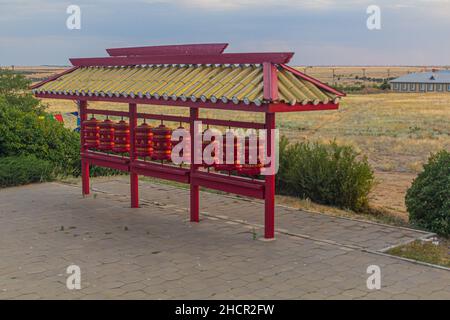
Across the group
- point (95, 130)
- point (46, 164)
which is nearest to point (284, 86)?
point (95, 130)

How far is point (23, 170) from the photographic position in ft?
46.8

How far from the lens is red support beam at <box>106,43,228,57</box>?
966 cm

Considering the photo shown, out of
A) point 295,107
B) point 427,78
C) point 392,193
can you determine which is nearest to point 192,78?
point 295,107

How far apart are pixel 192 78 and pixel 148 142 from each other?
193 cm

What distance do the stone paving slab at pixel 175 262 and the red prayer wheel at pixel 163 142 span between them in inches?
45.4

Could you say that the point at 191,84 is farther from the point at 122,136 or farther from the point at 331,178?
the point at 331,178

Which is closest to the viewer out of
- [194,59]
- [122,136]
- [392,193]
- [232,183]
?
[232,183]

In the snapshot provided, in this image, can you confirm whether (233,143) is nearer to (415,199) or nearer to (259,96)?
(259,96)

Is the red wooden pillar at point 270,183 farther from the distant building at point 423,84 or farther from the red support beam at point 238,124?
the distant building at point 423,84

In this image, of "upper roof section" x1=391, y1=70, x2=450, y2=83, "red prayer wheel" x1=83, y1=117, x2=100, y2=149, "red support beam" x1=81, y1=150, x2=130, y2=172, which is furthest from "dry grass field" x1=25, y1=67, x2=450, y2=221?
"upper roof section" x1=391, y1=70, x2=450, y2=83

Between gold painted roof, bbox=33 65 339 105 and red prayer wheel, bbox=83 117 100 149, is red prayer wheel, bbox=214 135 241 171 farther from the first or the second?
red prayer wheel, bbox=83 117 100 149

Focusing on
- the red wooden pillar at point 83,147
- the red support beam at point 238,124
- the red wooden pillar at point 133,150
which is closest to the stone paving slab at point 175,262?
the red wooden pillar at point 133,150

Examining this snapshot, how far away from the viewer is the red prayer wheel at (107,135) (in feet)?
38.5

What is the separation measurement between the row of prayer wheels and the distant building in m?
98.6
